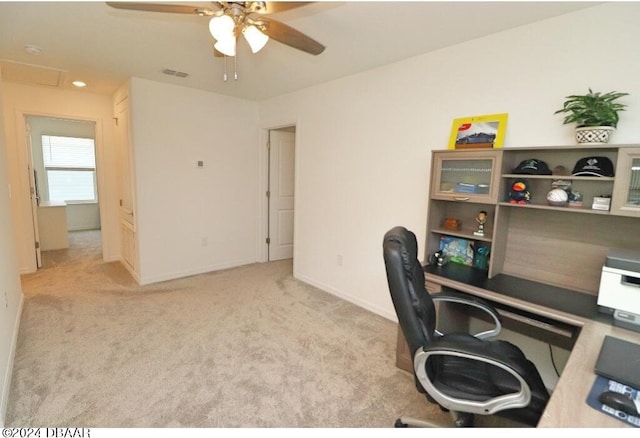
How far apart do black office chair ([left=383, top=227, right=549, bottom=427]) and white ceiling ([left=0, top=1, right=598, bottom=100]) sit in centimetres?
150

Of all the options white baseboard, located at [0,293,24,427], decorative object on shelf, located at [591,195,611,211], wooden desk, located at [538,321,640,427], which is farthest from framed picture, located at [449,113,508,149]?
white baseboard, located at [0,293,24,427]

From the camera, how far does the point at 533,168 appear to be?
6.39ft

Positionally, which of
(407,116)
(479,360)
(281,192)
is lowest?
(479,360)

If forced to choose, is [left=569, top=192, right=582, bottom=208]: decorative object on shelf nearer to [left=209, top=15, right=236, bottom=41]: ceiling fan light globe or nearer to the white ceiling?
the white ceiling

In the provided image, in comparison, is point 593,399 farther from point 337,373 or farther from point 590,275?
point 337,373

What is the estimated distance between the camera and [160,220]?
384 centimetres

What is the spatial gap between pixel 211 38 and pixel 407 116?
1.72 metres

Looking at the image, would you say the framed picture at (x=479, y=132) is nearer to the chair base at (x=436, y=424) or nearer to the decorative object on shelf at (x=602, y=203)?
the decorative object on shelf at (x=602, y=203)

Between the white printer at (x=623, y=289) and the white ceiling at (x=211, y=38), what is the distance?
148cm

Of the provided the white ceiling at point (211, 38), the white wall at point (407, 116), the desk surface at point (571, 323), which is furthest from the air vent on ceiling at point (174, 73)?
the desk surface at point (571, 323)

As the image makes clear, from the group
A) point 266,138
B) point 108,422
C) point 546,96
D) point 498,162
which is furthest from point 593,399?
point 266,138

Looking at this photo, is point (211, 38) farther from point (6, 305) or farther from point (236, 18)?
point (6, 305)

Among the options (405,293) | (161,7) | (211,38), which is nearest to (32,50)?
(211,38)

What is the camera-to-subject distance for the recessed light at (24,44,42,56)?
2.65m
